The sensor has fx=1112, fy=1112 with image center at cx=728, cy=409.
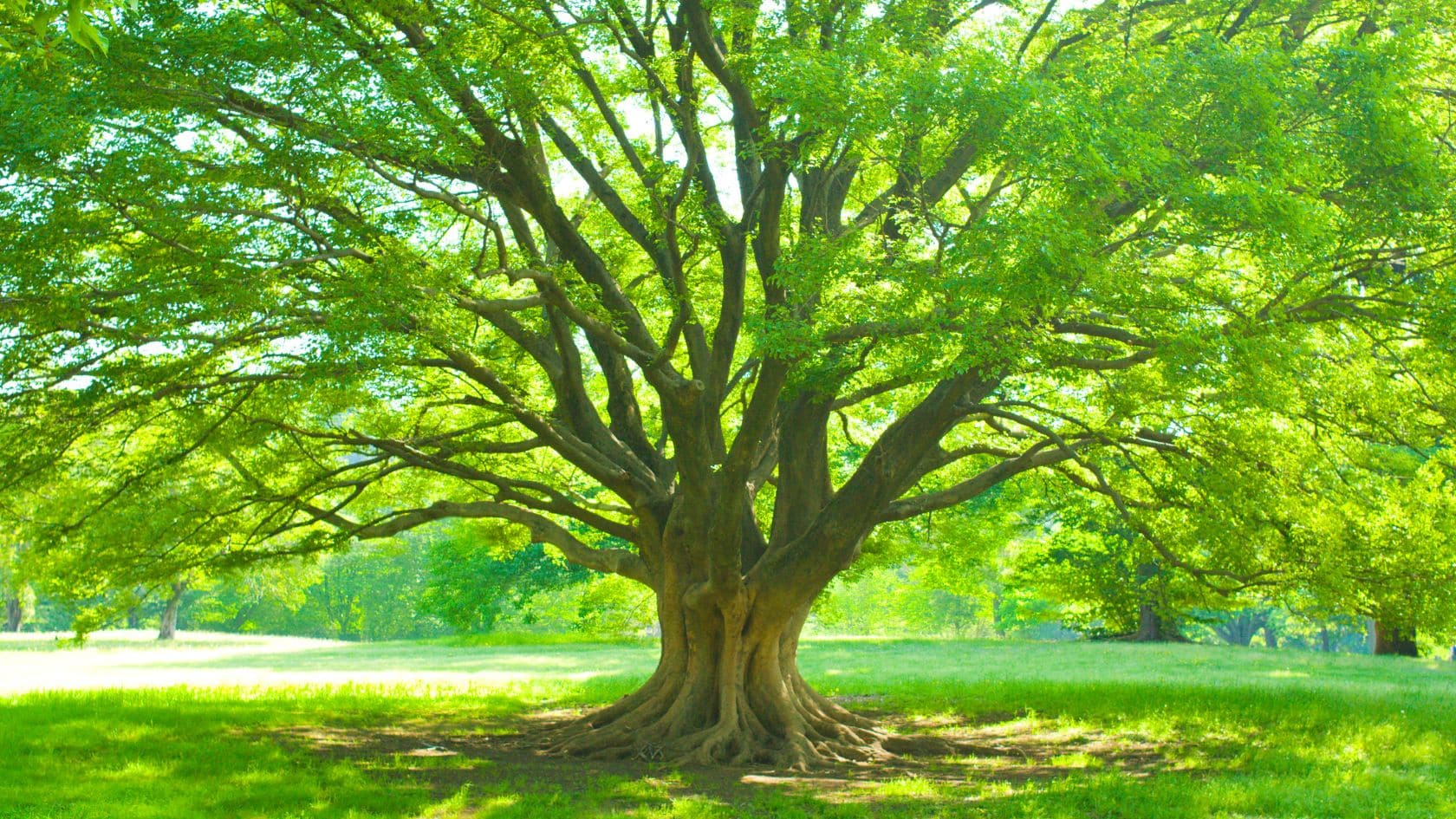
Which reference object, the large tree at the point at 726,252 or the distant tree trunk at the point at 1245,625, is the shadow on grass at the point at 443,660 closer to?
the large tree at the point at 726,252

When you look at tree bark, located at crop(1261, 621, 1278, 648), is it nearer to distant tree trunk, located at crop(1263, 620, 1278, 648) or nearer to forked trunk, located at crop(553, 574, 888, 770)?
distant tree trunk, located at crop(1263, 620, 1278, 648)

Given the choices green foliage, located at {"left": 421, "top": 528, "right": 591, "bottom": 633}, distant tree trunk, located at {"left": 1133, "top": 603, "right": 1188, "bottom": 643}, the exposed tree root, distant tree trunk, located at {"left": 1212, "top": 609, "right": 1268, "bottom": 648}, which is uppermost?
green foliage, located at {"left": 421, "top": 528, "right": 591, "bottom": 633}

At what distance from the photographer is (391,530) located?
563 inches

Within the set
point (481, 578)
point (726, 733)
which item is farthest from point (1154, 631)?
point (726, 733)

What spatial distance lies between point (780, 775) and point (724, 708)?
154 centimetres

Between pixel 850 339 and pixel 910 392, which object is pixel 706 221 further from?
pixel 910 392

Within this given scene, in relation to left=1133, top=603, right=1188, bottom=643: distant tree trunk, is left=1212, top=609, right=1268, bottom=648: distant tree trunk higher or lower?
lower

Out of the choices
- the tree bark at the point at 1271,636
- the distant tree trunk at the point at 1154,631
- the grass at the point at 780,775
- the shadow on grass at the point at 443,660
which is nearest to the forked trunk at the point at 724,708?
the grass at the point at 780,775

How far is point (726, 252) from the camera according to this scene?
39.5 ft

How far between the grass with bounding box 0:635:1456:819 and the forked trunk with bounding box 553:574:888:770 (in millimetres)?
809

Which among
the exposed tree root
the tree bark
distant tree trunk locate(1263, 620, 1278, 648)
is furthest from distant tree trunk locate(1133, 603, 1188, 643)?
the tree bark

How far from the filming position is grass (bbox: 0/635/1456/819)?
9234 millimetres

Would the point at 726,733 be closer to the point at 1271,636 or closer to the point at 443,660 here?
the point at 443,660

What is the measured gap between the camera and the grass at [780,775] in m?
9.23
